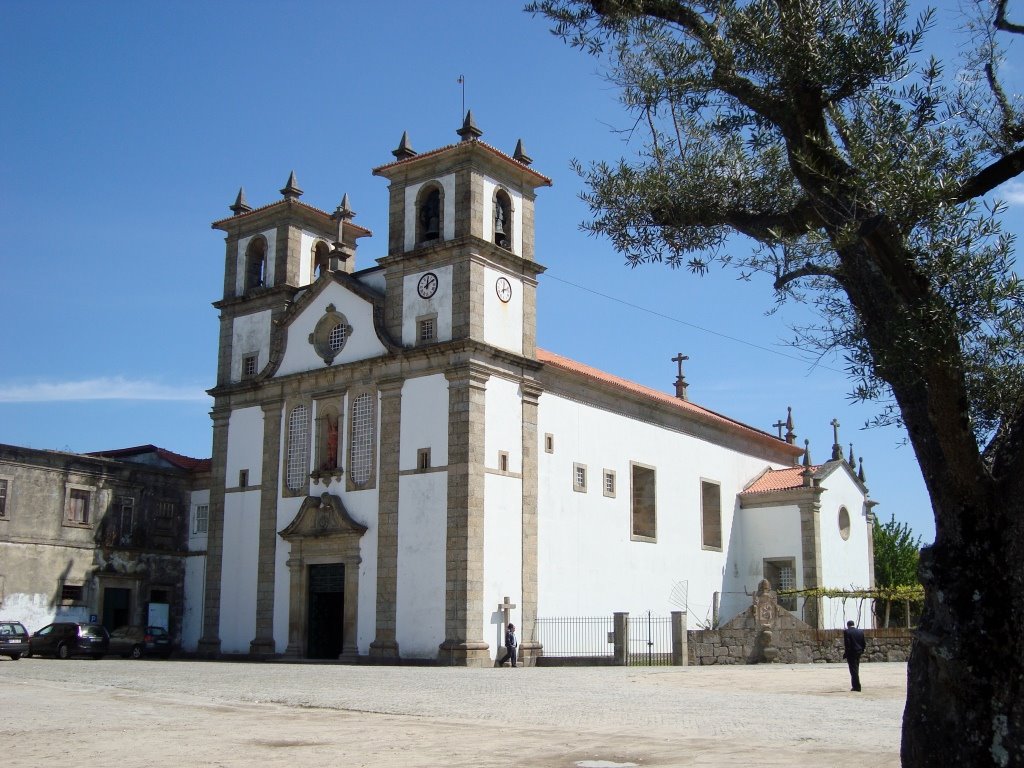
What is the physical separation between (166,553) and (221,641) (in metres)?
4.84

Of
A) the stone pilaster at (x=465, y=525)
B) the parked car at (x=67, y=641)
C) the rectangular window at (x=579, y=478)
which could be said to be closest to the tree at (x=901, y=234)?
the stone pilaster at (x=465, y=525)

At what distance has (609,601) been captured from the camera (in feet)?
109

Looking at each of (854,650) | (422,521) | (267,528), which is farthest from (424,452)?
(854,650)

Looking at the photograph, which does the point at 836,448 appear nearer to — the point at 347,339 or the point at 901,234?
the point at 347,339

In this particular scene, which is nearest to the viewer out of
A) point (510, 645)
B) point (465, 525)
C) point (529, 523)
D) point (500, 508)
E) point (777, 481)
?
point (510, 645)

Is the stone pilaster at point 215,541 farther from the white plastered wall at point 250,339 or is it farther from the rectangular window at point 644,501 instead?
the rectangular window at point 644,501

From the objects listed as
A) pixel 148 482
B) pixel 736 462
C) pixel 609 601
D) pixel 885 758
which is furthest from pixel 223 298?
pixel 885 758

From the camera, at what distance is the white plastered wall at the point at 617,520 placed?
31609mm

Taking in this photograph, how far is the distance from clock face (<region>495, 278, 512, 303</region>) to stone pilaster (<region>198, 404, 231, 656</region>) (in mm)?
10497

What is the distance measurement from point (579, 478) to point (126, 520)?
50.7 feet

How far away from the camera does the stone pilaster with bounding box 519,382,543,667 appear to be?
29.5 meters

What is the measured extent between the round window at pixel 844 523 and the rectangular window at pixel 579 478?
1326cm

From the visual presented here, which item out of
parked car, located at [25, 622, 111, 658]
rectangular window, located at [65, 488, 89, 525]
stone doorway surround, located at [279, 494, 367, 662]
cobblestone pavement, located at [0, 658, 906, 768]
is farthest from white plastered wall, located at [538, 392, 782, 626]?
rectangular window, located at [65, 488, 89, 525]

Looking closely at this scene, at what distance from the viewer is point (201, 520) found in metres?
37.9
